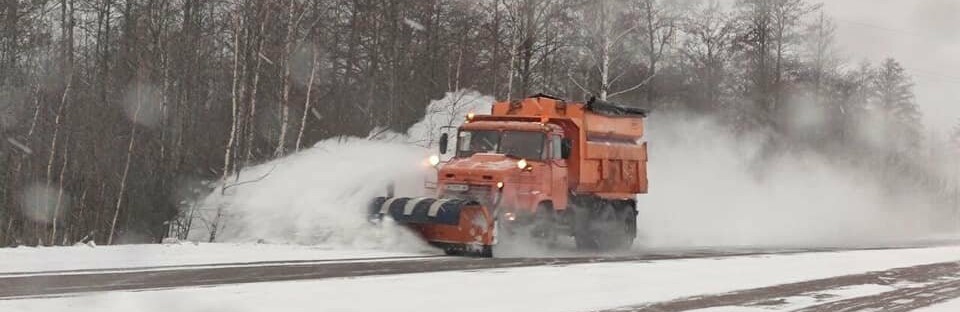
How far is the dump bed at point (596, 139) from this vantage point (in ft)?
60.7

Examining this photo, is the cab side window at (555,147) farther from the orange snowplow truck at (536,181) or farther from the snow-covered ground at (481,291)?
the snow-covered ground at (481,291)

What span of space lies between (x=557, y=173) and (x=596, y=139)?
6.37 feet

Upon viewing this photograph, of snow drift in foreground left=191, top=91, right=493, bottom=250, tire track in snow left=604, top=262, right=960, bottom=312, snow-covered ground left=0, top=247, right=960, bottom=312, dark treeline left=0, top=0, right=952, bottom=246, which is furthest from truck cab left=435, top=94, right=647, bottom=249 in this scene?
dark treeline left=0, top=0, right=952, bottom=246

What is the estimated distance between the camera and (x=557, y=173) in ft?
57.7

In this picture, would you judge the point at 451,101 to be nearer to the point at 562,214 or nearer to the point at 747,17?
the point at 562,214

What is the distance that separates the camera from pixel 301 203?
17.7 metres

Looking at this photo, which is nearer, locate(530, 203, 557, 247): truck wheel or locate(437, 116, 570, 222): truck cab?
locate(437, 116, 570, 222): truck cab

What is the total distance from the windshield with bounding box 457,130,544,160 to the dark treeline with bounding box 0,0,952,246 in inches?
253

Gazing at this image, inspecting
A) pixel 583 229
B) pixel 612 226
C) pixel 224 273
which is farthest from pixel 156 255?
pixel 612 226

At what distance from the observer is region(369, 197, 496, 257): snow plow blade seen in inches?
612

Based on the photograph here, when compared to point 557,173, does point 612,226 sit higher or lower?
lower

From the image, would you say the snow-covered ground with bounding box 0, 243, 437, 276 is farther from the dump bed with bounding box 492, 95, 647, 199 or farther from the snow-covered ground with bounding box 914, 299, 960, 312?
the snow-covered ground with bounding box 914, 299, 960, 312

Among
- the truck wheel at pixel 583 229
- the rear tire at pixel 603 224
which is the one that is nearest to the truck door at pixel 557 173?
the truck wheel at pixel 583 229

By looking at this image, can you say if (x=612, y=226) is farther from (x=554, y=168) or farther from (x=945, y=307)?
(x=945, y=307)
